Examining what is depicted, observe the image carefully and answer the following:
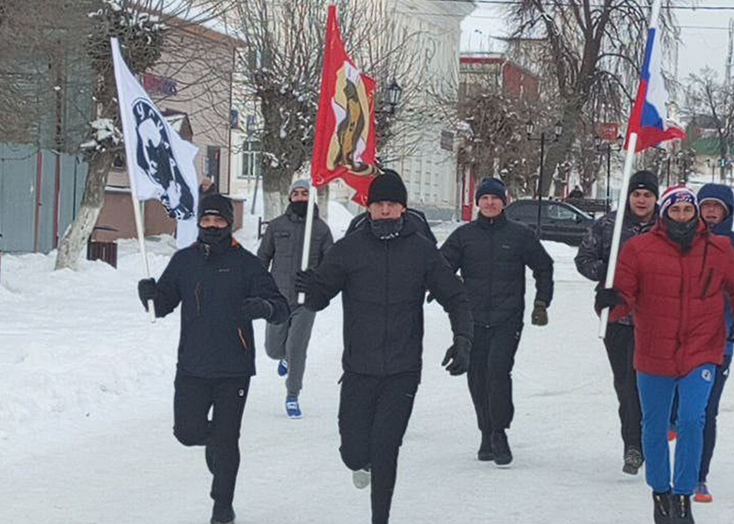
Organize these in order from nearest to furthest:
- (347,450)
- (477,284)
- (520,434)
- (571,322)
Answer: (347,450)
(477,284)
(520,434)
(571,322)

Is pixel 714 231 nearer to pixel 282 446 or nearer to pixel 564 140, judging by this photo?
pixel 282 446

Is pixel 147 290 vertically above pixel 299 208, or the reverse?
pixel 299 208

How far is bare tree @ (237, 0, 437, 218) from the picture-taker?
102 ft

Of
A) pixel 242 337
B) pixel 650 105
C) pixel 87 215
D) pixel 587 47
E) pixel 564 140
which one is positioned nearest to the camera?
pixel 242 337

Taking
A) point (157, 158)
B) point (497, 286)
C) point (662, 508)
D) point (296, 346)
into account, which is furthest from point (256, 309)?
point (296, 346)

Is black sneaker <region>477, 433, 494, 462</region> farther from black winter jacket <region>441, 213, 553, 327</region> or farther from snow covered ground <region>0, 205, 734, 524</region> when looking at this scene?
black winter jacket <region>441, 213, 553, 327</region>

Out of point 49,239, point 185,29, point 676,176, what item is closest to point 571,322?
point 185,29

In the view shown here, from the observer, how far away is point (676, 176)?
282ft

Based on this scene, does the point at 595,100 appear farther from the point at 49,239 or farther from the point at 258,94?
the point at 49,239

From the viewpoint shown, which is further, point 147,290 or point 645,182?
point 645,182

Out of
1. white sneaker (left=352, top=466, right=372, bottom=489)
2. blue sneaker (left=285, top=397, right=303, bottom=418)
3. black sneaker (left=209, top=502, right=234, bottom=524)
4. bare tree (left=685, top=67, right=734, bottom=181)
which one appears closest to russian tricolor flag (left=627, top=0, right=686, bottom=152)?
white sneaker (left=352, top=466, right=372, bottom=489)

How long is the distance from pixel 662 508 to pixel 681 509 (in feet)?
0.30

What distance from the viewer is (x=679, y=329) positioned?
6816mm

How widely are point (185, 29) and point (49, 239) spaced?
6469 mm
